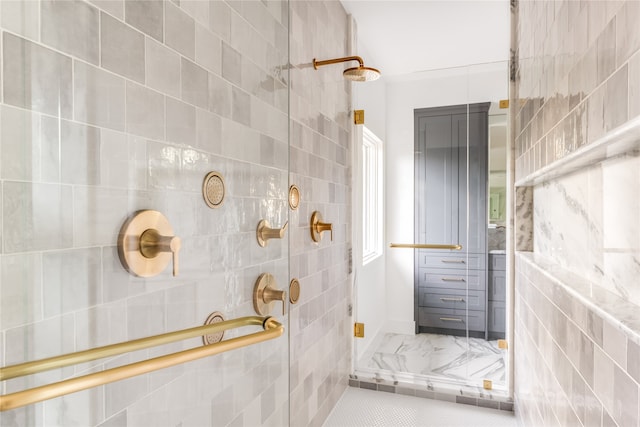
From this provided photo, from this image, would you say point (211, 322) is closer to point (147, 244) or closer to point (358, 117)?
point (147, 244)

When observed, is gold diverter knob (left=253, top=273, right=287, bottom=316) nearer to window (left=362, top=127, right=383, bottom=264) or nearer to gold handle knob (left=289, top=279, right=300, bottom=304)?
gold handle knob (left=289, top=279, right=300, bottom=304)

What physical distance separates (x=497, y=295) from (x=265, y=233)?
6.00 ft

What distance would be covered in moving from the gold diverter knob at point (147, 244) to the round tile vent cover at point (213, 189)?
105 millimetres

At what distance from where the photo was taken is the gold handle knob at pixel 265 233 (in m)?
0.91

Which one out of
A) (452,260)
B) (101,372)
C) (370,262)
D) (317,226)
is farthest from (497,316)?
(101,372)

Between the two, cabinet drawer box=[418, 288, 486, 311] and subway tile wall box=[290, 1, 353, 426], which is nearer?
subway tile wall box=[290, 1, 353, 426]

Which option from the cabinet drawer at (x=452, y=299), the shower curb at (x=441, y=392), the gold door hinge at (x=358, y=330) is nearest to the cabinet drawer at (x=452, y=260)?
the cabinet drawer at (x=452, y=299)

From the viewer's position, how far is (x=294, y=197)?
1.71m

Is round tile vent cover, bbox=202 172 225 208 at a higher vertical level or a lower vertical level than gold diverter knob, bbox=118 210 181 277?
higher

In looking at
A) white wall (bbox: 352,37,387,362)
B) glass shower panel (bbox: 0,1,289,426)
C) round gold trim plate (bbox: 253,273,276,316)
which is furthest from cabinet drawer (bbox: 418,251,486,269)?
round gold trim plate (bbox: 253,273,276,316)

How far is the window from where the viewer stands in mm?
2480

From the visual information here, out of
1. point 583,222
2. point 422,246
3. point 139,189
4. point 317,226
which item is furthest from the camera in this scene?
point 422,246

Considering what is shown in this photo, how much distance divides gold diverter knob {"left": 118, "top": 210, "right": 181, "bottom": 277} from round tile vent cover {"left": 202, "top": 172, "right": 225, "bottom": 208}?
11 centimetres

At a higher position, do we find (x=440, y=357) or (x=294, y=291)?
(x=294, y=291)
